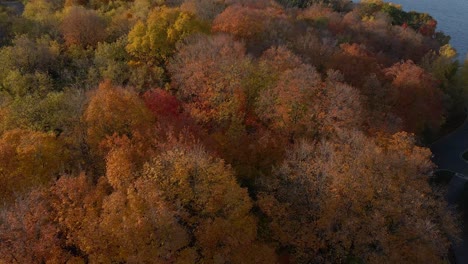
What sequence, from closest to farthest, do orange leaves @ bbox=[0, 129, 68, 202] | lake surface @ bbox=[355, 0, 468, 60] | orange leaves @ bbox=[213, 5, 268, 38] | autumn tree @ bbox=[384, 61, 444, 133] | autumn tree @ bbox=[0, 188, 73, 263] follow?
1. autumn tree @ bbox=[0, 188, 73, 263]
2. orange leaves @ bbox=[0, 129, 68, 202]
3. autumn tree @ bbox=[384, 61, 444, 133]
4. orange leaves @ bbox=[213, 5, 268, 38]
5. lake surface @ bbox=[355, 0, 468, 60]

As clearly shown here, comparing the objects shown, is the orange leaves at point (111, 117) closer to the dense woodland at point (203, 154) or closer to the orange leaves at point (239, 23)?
the dense woodland at point (203, 154)

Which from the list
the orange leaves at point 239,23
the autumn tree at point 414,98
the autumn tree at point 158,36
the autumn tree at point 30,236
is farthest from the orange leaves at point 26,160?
the autumn tree at point 414,98

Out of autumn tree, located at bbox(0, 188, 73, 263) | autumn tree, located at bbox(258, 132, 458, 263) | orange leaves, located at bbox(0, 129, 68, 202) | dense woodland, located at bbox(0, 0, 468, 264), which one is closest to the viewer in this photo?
autumn tree, located at bbox(0, 188, 73, 263)

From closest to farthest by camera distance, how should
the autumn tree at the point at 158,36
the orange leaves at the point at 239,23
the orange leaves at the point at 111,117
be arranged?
the orange leaves at the point at 111,117
the autumn tree at the point at 158,36
the orange leaves at the point at 239,23

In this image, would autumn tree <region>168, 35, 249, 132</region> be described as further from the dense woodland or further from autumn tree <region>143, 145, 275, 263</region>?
autumn tree <region>143, 145, 275, 263</region>

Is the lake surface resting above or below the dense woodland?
below

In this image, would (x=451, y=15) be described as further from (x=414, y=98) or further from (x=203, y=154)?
(x=203, y=154)

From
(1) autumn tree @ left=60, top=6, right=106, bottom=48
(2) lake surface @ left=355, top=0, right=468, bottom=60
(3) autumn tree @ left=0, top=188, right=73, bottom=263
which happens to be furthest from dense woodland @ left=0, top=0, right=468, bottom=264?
(2) lake surface @ left=355, top=0, right=468, bottom=60
